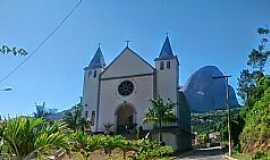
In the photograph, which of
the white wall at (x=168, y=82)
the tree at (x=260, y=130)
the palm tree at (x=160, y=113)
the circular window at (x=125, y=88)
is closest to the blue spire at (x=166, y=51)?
the white wall at (x=168, y=82)

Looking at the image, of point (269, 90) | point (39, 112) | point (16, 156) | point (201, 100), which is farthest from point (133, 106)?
point (201, 100)

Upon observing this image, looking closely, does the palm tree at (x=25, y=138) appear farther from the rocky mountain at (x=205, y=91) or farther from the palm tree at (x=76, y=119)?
the rocky mountain at (x=205, y=91)

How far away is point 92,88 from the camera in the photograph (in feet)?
174

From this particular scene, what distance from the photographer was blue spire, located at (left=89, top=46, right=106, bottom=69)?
55147mm

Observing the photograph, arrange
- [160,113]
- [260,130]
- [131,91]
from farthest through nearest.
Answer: [131,91], [160,113], [260,130]

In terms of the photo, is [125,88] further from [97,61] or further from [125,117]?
[97,61]

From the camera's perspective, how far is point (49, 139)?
853 centimetres

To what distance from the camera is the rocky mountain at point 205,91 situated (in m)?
126

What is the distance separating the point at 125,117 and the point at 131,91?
373 centimetres

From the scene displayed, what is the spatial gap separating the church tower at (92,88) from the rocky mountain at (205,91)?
7389 cm

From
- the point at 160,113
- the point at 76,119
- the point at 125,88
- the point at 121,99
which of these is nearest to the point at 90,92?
the point at 121,99

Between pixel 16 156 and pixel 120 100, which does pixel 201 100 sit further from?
pixel 16 156

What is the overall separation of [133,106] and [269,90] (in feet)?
78.1

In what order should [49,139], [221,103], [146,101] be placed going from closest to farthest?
[49,139] < [146,101] < [221,103]
